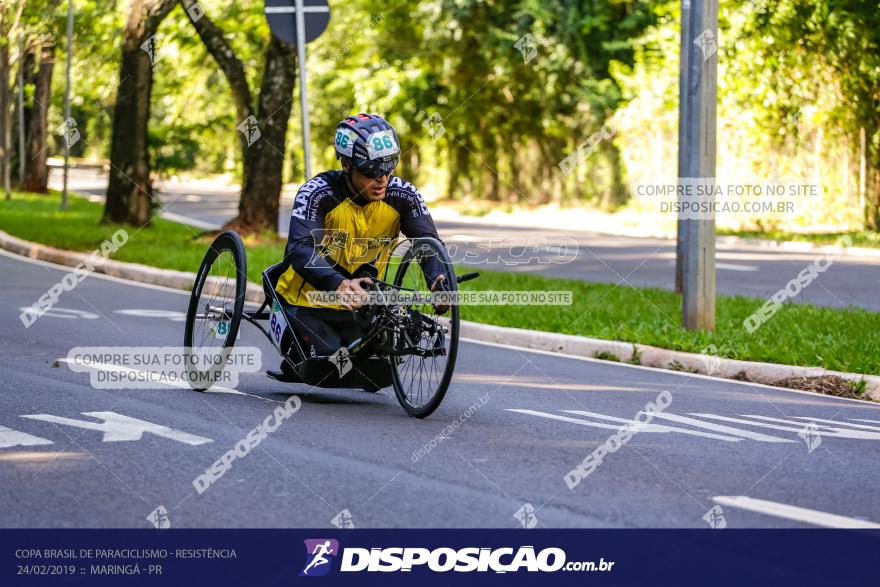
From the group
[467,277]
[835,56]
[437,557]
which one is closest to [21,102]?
[835,56]

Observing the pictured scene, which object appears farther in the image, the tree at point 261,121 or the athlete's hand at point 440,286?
the tree at point 261,121

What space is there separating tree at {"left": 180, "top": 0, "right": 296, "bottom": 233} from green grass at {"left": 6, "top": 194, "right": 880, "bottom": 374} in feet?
8.41

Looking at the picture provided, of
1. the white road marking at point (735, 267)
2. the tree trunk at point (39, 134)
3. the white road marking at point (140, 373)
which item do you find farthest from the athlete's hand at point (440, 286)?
the tree trunk at point (39, 134)

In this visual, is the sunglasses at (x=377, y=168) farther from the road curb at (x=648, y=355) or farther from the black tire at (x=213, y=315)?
the road curb at (x=648, y=355)

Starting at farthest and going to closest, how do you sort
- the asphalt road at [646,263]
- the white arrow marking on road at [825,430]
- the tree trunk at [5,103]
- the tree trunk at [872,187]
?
the tree trunk at [5,103]
the tree trunk at [872,187]
the asphalt road at [646,263]
the white arrow marking on road at [825,430]

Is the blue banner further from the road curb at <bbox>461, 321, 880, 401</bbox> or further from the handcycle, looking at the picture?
the road curb at <bbox>461, 321, 880, 401</bbox>

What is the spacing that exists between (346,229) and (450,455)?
Result: 6.15ft

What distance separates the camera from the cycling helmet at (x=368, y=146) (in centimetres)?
801

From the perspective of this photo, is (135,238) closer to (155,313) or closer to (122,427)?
(155,313)

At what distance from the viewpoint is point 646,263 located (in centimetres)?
2203

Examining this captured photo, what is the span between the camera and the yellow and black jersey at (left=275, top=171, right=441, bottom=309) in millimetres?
8102

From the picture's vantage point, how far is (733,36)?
29.4 meters

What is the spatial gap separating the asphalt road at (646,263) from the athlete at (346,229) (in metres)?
8.56

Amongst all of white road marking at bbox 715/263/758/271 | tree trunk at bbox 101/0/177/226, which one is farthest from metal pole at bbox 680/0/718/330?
tree trunk at bbox 101/0/177/226
